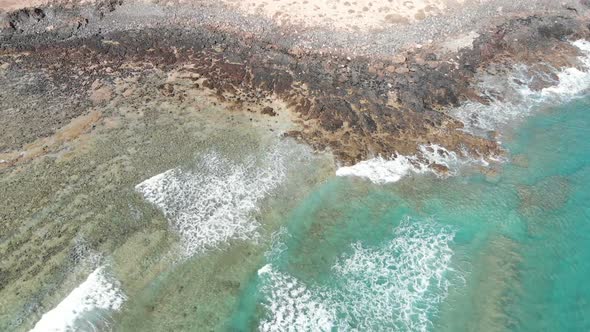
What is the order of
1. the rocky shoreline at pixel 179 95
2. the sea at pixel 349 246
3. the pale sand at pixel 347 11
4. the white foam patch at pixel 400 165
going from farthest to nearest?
the pale sand at pixel 347 11 → the white foam patch at pixel 400 165 → the rocky shoreline at pixel 179 95 → the sea at pixel 349 246

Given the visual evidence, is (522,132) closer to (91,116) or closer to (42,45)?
(91,116)

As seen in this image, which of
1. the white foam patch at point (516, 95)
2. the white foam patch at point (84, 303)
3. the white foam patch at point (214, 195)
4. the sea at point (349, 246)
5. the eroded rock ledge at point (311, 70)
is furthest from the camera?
the white foam patch at point (516, 95)

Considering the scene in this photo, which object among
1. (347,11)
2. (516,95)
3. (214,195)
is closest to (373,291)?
(214,195)

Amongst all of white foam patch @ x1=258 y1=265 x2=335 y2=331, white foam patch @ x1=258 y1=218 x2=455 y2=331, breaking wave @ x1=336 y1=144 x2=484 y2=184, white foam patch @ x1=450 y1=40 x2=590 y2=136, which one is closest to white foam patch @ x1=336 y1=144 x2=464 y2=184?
breaking wave @ x1=336 y1=144 x2=484 y2=184

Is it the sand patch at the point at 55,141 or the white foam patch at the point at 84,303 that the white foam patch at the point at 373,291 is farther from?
the sand patch at the point at 55,141

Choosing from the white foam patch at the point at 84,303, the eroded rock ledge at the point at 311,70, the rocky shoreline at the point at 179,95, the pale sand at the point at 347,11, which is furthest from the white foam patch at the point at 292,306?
the pale sand at the point at 347,11

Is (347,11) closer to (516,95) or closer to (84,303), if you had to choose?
(516,95)

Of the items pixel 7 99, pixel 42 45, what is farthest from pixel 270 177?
pixel 42 45
